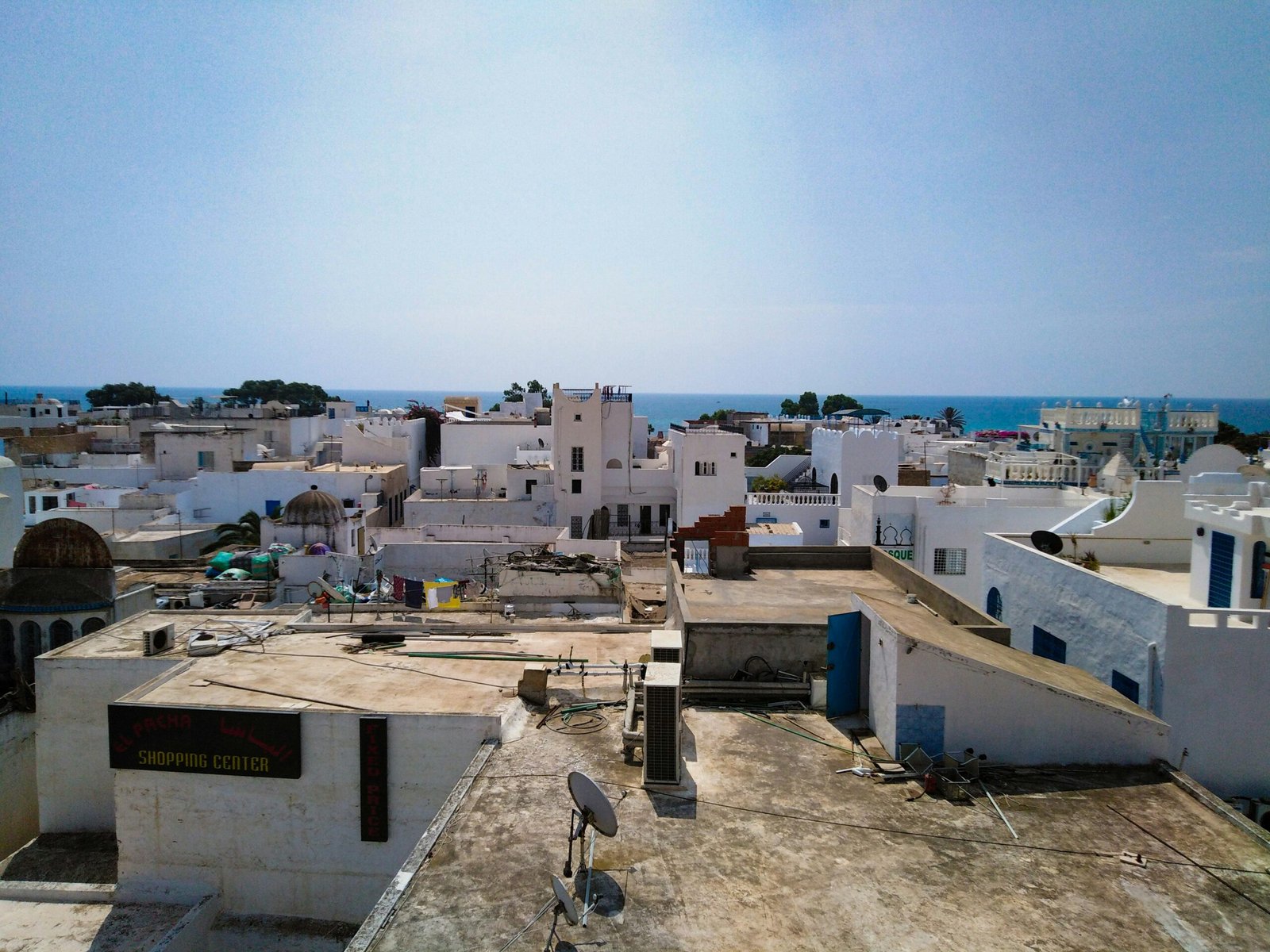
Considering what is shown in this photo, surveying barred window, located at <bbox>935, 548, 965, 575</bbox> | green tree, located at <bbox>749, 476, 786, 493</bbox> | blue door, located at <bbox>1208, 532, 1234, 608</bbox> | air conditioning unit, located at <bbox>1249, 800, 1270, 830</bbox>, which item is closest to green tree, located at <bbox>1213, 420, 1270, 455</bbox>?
green tree, located at <bbox>749, 476, 786, 493</bbox>

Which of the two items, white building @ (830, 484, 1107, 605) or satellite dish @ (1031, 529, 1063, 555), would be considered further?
white building @ (830, 484, 1107, 605)

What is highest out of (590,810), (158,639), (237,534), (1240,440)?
(1240,440)

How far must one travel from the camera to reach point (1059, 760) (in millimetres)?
10312

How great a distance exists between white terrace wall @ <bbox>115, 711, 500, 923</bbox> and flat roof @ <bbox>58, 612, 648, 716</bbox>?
756 millimetres

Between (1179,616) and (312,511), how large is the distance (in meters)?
27.5

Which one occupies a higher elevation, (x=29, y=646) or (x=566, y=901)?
(x=566, y=901)

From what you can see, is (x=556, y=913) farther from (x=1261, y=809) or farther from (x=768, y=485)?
(x=768, y=485)

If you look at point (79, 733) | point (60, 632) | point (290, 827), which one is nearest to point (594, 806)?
point (290, 827)

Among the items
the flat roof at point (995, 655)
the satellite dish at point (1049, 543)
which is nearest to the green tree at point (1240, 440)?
the satellite dish at point (1049, 543)

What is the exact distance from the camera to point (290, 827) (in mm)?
13445

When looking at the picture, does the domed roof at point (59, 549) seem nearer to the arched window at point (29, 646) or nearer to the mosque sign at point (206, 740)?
the arched window at point (29, 646)

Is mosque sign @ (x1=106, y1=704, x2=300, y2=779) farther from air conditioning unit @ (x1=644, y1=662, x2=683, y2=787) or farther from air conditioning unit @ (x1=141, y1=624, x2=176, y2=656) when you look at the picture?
air conditioning unit @ (x1=644, y1=662, x2=683, y2=787)

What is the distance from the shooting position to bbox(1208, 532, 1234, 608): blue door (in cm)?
1445

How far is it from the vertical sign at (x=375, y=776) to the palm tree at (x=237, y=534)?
2787 centimetres
